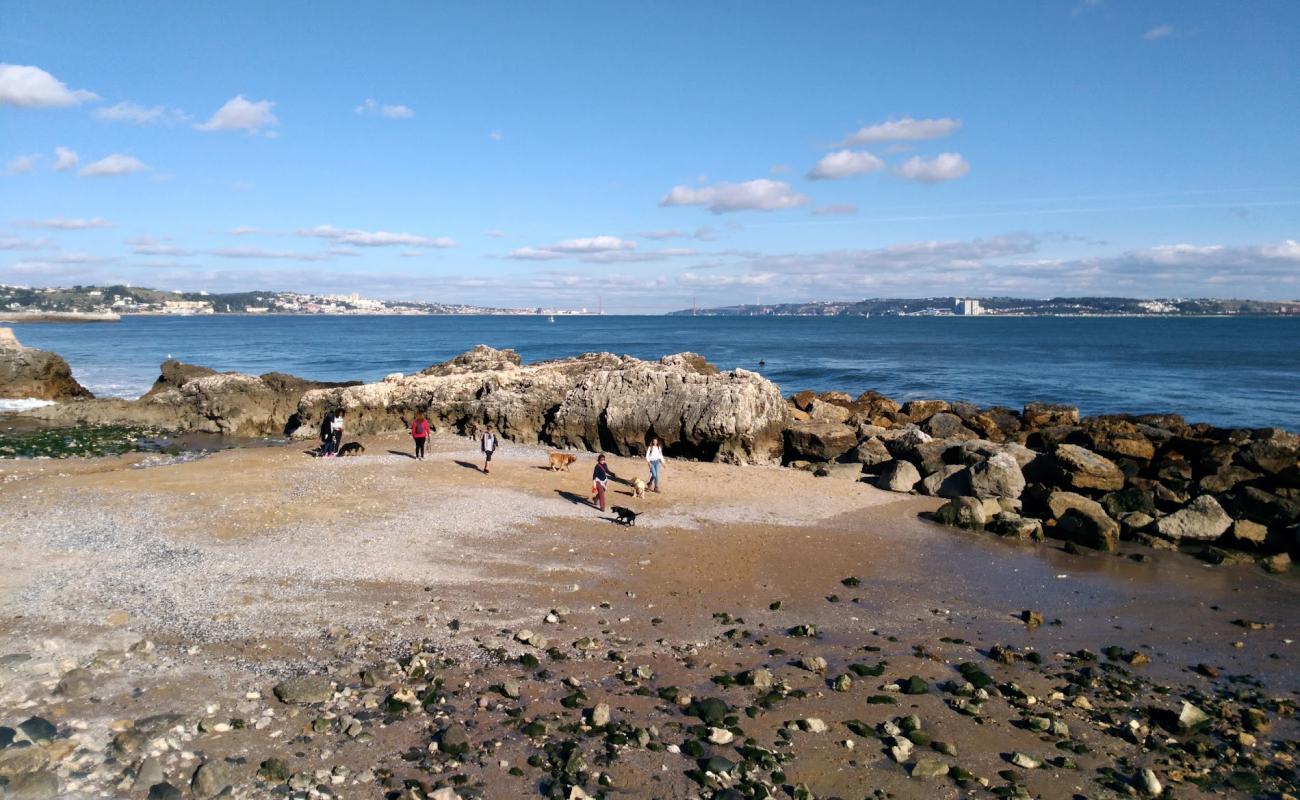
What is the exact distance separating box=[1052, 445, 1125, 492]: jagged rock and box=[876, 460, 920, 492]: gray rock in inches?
130

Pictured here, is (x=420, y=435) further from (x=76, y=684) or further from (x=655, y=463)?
(x=76, y=684)

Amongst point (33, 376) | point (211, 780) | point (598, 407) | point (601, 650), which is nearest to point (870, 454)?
point (598, 407)

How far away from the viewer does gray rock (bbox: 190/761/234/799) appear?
683 cm

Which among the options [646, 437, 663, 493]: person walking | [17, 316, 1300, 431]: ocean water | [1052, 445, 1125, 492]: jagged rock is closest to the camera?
[1052, 445, 1125, 492]: jagged rock

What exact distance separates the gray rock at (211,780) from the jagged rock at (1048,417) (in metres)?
26.2

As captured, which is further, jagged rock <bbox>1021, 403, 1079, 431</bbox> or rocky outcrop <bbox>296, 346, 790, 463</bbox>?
jagged rock <bbox>1021, 403, 1079, 431</bbox>

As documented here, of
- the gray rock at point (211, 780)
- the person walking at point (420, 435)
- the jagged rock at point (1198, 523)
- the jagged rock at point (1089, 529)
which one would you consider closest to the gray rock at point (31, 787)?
the gray rock at point (211, 780)

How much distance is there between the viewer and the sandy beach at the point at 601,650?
7.54 m

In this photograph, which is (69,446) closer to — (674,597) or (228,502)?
(228,502)

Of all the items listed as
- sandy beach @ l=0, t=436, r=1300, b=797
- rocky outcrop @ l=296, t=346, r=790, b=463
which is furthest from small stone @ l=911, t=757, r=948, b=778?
rocky outcrop @ l=296, t=346, r=790, b=463

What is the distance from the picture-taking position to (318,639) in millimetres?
10141

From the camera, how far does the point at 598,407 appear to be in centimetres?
2484

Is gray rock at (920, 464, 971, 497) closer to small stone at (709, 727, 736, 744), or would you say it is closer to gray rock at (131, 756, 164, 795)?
small stone at (709, 727, 736, 744)

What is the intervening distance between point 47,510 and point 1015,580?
17.9 meters
